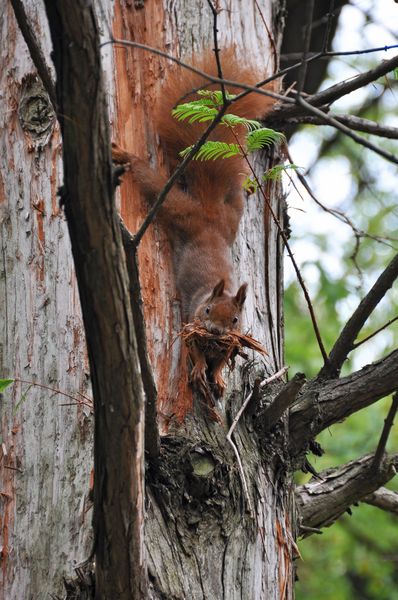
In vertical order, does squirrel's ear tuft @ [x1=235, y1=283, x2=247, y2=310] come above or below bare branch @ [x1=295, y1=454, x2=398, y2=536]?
above

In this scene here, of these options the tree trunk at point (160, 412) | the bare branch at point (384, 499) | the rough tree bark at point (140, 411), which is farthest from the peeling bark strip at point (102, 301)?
the bare branch at point (384, 499)

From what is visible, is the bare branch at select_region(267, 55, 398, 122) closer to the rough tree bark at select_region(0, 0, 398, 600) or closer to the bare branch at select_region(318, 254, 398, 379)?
the rough tree bark at select_region(0, 0, 398, 600)

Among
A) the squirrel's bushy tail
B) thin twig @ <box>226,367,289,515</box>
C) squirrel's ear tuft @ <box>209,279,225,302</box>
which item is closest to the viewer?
thin twig @ <box>226,367,289,515</box>

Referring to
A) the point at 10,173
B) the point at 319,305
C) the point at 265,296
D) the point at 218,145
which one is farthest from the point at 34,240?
the point at 319,305

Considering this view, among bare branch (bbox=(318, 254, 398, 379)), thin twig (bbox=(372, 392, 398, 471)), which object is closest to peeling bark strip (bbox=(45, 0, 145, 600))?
bare branch (bbox=(318, 254, 398, 379))

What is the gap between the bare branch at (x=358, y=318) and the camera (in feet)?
7.93

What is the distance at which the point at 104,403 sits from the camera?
5.18ft

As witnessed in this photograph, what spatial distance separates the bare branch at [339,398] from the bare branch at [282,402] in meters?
0.11

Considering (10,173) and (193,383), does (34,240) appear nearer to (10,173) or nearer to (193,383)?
(10,173)

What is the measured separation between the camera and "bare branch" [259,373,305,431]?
2143mm

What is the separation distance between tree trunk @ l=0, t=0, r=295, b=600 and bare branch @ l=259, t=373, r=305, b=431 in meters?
0.04

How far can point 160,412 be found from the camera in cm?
229

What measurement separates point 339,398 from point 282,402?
0.24m

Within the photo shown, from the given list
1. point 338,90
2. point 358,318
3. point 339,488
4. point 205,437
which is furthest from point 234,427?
point 338,90
